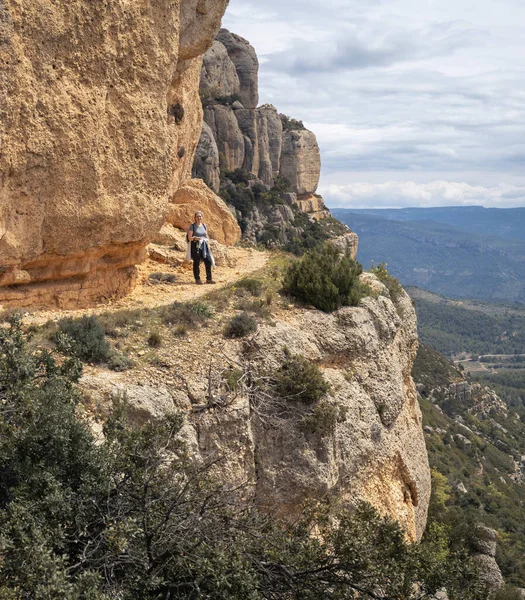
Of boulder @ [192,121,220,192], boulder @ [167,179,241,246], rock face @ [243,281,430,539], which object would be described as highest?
boulder @ [192,121,220,192]

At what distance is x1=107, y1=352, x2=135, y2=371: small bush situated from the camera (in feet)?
28.2

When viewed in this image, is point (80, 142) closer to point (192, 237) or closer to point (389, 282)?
point (192, 237)

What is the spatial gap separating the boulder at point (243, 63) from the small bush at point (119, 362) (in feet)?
194

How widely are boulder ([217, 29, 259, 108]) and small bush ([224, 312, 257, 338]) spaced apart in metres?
57.8

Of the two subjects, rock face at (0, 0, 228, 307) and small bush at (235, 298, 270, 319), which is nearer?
rock face at (0, 0, 228, 307)

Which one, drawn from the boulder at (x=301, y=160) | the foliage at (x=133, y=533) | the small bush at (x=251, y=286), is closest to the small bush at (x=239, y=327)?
the small bush at (x=251, y=286)

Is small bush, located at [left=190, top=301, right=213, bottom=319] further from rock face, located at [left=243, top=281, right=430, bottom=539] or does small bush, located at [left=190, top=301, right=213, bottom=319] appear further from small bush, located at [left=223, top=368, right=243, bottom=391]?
small bush, located at [left=223, top=368, right=243, bottom=391]

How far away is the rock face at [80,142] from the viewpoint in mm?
9281

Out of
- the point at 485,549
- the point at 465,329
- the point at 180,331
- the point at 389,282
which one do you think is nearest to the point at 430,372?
the point at 485,549

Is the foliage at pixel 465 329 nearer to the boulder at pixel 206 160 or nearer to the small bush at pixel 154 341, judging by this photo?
the boulder at pixel 206 160

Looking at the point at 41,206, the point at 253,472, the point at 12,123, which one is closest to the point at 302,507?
the point at 253,472

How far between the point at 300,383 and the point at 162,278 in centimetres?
552

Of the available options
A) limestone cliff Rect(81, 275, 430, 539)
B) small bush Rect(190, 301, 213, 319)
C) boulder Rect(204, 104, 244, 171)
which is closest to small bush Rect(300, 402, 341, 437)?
limestone cliff Rect(81, 275, 430, 539)

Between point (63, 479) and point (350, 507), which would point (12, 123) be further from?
point (350, 507)
